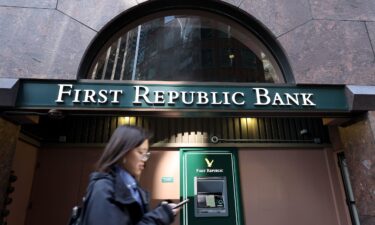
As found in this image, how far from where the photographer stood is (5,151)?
12.6 ft

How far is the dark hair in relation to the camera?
1.68 meters

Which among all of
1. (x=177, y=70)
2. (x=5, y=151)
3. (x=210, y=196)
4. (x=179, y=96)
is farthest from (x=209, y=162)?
(x=5, y=151)

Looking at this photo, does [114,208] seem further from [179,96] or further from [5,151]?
[5,151]

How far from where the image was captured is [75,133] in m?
6.57

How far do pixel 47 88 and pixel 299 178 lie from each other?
5.51 meters

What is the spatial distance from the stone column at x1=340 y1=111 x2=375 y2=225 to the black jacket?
338 cm

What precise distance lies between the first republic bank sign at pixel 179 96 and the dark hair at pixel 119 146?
85.9 inches

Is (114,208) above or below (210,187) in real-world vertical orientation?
below

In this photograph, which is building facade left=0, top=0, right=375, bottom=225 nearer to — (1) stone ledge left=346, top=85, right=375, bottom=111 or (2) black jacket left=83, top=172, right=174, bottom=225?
(1) stone ledge left=346, top=85, right=375, bottom=111

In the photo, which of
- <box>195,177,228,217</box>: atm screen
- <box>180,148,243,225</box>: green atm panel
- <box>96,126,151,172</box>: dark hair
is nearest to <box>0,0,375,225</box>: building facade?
<box>180,148,243,225</box>: green atm panel

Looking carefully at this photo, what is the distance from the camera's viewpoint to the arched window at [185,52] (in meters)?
4.50

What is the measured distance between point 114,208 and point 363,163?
3845 millimetres

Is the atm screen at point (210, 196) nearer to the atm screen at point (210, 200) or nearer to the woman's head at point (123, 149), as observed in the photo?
the atm screen at point (210, 200)

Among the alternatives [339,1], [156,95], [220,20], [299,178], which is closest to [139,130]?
[156,95]
